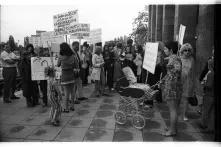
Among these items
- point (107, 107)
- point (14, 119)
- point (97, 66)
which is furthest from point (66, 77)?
point (97, 66)

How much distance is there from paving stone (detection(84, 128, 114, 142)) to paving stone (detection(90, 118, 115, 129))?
9.0 inches

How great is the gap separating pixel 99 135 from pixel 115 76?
4.89 metres

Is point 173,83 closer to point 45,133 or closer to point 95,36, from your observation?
point 45,133

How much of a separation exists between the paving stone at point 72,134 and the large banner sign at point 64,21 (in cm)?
386

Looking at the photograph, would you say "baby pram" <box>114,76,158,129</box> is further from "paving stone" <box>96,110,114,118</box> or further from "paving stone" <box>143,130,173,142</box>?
"paving stone" <box>96,110,114,118</box>

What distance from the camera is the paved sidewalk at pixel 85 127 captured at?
5.22m

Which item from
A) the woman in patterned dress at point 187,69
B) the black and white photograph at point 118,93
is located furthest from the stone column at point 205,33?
the woman in patterned dress at point 187,69

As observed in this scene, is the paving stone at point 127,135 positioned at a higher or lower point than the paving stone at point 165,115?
lower

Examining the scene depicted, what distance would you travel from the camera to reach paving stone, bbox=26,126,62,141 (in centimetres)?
523

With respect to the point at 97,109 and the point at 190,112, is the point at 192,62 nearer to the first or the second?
the point at 190,112

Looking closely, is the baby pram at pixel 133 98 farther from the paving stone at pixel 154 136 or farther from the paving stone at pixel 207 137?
the paving stone at pixel 207 137

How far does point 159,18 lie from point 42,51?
41.5 feet

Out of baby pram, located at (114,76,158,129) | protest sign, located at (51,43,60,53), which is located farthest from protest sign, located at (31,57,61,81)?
protest sign, located at (51,43,60,53)

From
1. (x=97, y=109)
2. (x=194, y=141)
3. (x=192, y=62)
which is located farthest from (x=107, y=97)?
(x=194, y=141)
